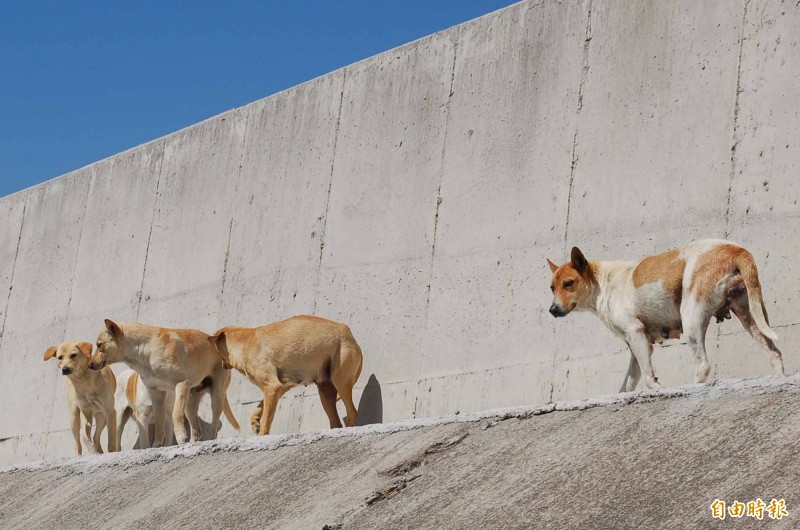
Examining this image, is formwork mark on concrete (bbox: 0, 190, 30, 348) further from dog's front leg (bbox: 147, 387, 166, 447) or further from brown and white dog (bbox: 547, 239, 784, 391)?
brown and white dog (bbox: 547, 239, 784, 391)

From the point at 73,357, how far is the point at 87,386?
0.40 m

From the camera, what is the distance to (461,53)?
1123 centimetres

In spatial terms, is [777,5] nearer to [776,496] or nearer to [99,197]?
[776,496]

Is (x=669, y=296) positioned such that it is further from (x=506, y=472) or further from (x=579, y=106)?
(x=579, y=106)

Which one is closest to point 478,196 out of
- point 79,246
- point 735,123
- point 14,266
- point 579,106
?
point 579,106

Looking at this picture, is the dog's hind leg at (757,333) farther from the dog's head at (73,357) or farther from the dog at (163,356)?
the dog's head at (73,357)

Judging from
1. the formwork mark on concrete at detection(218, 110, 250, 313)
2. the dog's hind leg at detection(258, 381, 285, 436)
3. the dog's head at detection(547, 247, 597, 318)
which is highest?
the formwork mark on concrete at detection(218, 110, 250, 313)

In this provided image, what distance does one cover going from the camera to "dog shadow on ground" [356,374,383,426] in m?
11.1

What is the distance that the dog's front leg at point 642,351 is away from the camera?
778 centimetres

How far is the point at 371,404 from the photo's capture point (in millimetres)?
11219

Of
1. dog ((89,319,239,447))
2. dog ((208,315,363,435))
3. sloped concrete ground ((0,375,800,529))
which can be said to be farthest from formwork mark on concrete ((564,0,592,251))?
dog ((89,319,239,447))

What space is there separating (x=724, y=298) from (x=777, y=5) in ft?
8.36

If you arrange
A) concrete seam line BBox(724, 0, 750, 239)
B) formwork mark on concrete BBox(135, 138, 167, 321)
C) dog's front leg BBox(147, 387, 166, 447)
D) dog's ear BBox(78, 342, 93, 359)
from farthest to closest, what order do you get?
formwork mark on concrete BBox(135, 138, 167, 321) → dog's ear BBox(78, 342, 93, 359) → dog's front leg BBox(147, 387, 166, 447) → concrete seam line BBox(724, 0, 750, 239)

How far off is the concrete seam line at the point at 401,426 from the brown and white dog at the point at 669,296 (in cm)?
104
